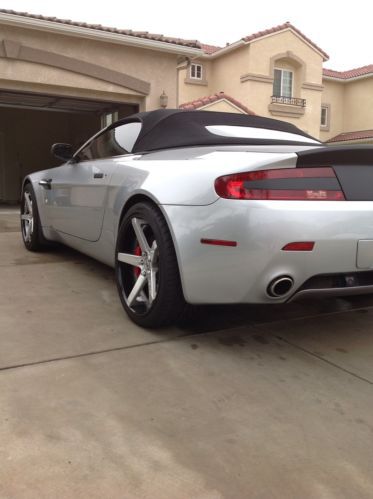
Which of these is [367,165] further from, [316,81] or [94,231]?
[316,81]

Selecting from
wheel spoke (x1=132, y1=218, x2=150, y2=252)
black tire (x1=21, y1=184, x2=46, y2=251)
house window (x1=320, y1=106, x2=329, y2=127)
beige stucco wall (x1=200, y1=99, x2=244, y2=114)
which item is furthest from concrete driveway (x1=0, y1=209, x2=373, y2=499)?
house window (x1=320, y1=106, x2=329, y2=127)

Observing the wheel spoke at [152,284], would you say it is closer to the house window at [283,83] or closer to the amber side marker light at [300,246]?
the amber side marker light at [300,246]

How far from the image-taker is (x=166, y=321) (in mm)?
2920

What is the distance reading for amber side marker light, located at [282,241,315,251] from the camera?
7.81ft

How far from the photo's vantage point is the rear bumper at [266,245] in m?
2.39

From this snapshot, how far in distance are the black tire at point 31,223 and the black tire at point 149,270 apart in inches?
87.0

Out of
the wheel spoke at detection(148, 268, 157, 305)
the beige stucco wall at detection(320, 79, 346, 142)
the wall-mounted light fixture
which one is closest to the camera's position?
the wheel spoke at detection(148, 268, 157, 305)

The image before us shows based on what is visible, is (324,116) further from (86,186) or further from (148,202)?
(148,202)

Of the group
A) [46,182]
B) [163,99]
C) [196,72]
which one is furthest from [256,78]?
[46,182]

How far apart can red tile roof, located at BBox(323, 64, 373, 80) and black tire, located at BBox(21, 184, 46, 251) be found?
21912 mm

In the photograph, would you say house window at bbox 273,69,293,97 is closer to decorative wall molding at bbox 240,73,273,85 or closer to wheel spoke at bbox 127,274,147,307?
decorative wall molding at bbox 240,73,273,85

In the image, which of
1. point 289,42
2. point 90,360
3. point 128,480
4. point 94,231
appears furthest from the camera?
point 289,42

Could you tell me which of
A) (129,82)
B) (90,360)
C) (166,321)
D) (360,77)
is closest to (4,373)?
(90,360)

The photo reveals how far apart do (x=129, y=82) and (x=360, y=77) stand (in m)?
17.4
